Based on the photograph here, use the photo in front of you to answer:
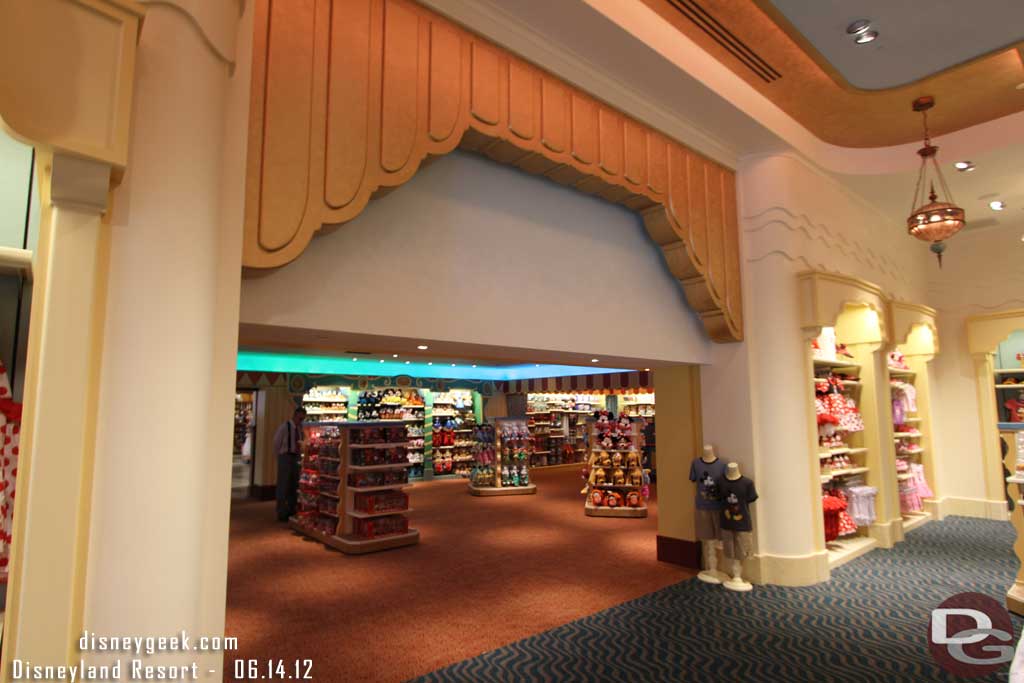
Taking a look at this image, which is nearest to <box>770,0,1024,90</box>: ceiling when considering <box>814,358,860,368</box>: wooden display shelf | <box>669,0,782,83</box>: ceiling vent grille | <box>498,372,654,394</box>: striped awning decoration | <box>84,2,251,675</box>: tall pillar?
<box>669,0,782,83</box>: ceiling vent grille

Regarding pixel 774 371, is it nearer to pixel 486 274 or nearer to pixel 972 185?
pixel 486 274

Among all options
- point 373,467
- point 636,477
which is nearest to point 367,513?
point 373,467

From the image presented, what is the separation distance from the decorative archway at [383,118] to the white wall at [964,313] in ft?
23.9

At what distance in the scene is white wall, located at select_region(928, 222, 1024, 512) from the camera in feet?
28.0

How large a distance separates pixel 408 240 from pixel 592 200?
6.36 feet

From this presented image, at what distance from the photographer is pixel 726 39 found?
4.52 metres

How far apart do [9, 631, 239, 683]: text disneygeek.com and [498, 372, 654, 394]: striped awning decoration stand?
1115 centimetres

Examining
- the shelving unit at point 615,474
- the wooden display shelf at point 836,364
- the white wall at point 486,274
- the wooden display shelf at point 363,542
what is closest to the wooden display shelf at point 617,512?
the shelving unit at point 615,474

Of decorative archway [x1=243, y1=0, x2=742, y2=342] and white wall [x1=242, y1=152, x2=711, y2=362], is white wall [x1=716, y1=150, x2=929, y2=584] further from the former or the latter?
decorative archway [x1=243, y1=0, x2=742, y2=342]

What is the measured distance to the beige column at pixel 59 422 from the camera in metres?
1.65

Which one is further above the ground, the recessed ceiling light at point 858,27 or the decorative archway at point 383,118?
the recessed ceiling light at point 858,27

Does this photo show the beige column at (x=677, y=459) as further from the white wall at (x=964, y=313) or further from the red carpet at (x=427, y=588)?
the white wall at (x=964, y=313)

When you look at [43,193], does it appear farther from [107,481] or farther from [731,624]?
[731,624]

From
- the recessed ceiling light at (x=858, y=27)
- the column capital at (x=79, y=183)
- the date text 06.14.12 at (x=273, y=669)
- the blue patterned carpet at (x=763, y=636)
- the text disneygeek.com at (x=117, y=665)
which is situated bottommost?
the date text 06.14.12 at (x=273, y=669)
